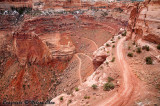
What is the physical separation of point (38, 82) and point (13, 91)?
4564 millimetres

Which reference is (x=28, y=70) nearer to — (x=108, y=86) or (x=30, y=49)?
(x=30, y=49)

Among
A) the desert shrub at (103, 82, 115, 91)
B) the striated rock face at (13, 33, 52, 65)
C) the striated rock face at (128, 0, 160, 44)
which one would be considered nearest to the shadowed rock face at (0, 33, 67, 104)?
the striated rock face at (13, 33, 52, 65)

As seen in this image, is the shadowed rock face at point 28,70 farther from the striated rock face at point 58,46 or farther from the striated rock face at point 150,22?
the striated rock face at point 150,22

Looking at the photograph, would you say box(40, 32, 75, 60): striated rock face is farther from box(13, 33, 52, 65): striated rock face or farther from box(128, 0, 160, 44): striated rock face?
box(128, 0, 160, 44): striated rock face

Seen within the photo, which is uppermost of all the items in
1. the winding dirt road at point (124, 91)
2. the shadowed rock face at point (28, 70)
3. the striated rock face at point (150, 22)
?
the striated rock face at point (150, 22)

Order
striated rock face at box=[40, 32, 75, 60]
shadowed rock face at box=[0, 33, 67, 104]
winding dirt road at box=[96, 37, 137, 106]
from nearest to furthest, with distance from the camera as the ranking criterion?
winding dirt road at box=[96, 37, 137, 106] → shadowed rock face at box=[0, 33, 67, 104] → striated rock face at box=[40, 32, 75, 60]

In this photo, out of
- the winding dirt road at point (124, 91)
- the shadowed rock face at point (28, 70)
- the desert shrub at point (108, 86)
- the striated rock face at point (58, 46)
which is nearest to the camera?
the winding dirt road at point (124, 91)

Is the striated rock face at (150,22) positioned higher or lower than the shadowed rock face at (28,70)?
higher

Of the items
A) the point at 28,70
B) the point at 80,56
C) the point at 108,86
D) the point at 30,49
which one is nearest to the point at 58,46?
the point at 80,56

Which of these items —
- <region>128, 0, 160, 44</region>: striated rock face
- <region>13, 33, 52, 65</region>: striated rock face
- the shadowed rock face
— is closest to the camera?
<region>128, 0, 160, 44</region>: striated rock face

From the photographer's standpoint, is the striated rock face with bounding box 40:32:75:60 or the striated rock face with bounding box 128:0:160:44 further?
the striated rock face with bounding box 40:32:75:60

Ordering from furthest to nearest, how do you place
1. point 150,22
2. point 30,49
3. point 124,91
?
point 30,49 → point 150,22 → point 124,91

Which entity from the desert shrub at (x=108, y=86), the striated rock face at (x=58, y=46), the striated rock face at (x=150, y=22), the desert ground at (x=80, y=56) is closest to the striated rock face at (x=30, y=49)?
the desert ground at (x=80, y=56)

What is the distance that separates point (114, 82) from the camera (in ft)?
32.7
